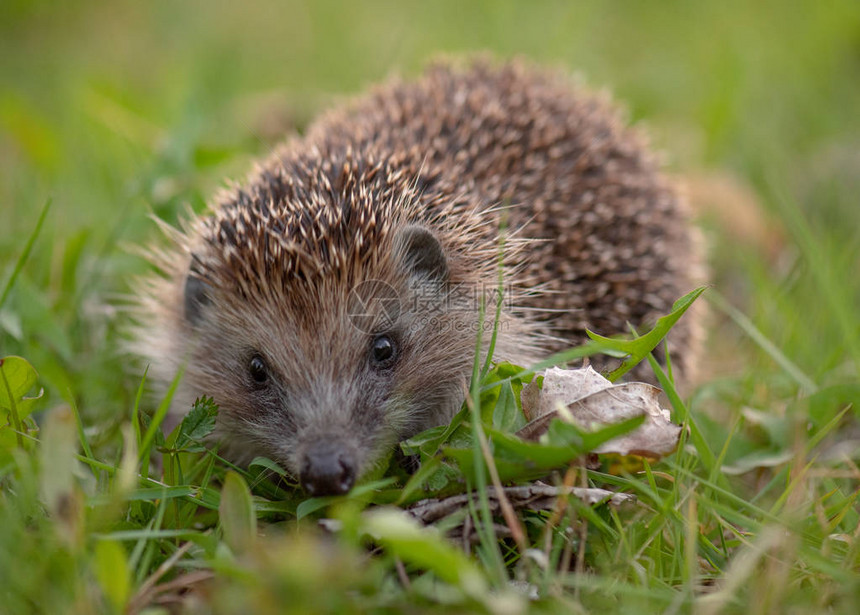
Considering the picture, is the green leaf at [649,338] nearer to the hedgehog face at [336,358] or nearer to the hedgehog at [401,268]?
the hedgehog at [401,268]

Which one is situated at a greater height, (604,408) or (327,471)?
(604,408)

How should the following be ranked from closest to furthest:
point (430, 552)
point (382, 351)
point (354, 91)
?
point (430, 552) → point (382, 351) → point (354, 91)

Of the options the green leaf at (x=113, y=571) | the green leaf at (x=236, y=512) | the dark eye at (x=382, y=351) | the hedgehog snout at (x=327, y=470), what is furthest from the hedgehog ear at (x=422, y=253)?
the green leaf at (x=113, y=571)

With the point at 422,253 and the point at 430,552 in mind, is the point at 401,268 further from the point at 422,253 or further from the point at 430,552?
the point at 430,552

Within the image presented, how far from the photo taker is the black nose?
2521 millimetres

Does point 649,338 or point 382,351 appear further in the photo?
point 382,351

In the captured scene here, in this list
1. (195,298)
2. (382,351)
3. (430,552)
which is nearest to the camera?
(430,552)

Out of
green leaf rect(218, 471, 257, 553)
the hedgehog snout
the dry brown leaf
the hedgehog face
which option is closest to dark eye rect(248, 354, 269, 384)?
the hedgehog face

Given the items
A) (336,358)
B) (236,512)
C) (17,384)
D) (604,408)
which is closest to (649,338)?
(604,408)

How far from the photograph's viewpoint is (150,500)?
2.52m

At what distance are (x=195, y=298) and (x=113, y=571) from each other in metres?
1.47

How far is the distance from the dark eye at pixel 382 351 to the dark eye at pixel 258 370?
0.42 metres

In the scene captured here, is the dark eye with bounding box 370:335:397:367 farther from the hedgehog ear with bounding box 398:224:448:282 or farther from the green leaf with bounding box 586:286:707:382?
the green leaf with bounding box 586:286:707:382

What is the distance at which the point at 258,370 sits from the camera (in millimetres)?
3074
